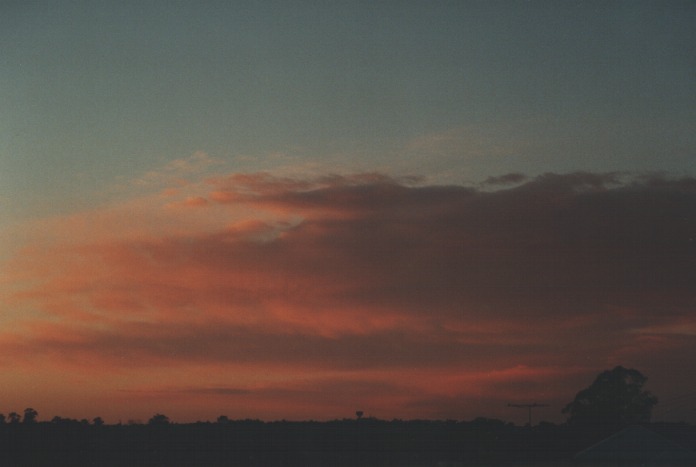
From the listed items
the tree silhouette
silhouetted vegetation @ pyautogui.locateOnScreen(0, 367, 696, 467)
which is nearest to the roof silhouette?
silhouetted vegetation @ pyautogui.locateOnScreen(0, 367, 696, 467)

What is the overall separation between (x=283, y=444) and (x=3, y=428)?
66.1ft

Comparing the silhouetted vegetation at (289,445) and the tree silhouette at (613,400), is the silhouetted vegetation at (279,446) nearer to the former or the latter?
the silhouetted vegetation at (289,445)

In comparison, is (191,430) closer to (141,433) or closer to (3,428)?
(141,433)

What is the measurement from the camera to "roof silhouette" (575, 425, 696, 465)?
58.2 m

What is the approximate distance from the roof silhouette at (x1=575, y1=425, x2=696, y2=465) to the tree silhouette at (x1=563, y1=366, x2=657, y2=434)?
26.0 metres

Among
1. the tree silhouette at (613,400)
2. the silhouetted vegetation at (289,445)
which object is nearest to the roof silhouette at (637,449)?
the silhouetted vegetation at (289,445)

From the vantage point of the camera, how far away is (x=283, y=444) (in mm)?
59625

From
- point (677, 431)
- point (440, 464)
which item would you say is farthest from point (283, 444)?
point (677, 431)

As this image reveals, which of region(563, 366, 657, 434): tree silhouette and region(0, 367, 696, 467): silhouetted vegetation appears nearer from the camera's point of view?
region(0, 367, 696, 467): silhouetted vegetation

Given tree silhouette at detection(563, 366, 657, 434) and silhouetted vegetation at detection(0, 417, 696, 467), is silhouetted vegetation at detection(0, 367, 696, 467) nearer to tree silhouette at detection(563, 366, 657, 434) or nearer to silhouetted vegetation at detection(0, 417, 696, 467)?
silhouetted vegetation at detection(0, 417, 696, 467)

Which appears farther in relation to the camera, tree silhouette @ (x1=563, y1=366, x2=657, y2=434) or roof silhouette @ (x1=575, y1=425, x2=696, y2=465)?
tree silhouette @ (x1=563, y1=366, x2=657, y2=434)

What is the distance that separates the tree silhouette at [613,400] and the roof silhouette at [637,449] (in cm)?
2602

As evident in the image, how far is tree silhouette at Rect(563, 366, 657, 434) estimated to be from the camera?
89188 millimetres

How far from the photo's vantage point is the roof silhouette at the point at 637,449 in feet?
191
